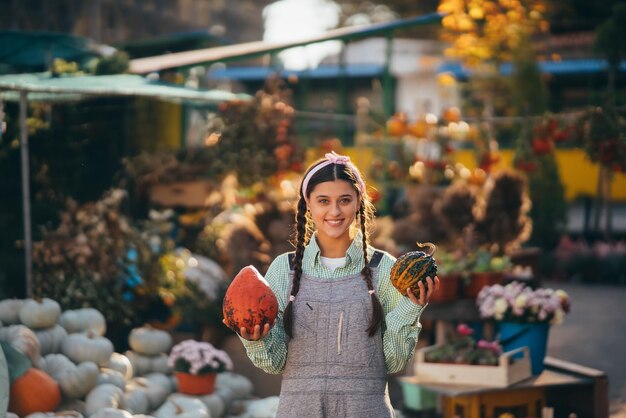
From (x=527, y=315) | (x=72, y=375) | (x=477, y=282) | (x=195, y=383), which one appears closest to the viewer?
(x=72, y=375)

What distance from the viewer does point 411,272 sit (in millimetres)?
3221

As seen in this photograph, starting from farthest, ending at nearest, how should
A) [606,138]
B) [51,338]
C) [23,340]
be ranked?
1. [606,138]
2. [51,338]
3. [23,340]

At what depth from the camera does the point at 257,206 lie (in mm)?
8297

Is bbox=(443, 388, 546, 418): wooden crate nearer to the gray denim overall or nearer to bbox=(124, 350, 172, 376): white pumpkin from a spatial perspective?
bbox=(124, 350, 172, 376): white pumpkin

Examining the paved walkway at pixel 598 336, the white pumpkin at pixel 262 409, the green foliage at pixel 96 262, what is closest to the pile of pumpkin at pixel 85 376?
the white pumpkin at pixel 262 409

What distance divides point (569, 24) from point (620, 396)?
19.9 m

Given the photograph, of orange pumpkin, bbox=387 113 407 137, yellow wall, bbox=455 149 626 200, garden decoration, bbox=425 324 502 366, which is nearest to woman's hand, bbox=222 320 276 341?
garden decoration, bbox=425 324 502 366

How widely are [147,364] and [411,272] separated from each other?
4.01m

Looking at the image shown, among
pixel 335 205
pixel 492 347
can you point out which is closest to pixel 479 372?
pixel 492 347

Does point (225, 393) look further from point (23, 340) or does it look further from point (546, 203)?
point (546, 203)

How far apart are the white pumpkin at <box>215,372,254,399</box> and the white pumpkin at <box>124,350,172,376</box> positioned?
0.36m

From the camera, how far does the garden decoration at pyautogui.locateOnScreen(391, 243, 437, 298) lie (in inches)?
126

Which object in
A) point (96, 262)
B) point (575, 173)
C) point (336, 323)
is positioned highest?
point (336, 323)

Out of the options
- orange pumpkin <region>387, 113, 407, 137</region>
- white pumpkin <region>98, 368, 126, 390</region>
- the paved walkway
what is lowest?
the paved walkway
